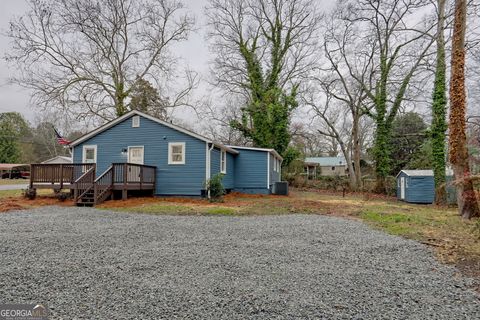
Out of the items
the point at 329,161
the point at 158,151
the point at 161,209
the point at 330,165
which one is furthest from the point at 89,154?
the point at 329,161

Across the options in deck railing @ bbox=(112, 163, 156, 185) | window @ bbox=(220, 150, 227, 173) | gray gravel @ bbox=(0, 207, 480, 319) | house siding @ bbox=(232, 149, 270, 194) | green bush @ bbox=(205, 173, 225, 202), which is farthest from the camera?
house siding @ bbox=(232, 149, 270, 194)

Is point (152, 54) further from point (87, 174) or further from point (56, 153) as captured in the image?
point (56, 153)

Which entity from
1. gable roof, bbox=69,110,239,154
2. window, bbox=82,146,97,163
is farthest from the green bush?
window, bbox=82,146,97,163

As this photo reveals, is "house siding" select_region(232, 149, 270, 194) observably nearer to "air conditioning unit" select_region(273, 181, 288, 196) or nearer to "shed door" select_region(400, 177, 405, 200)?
"air conditioning unit" select_region(273, 181, 288, 196)

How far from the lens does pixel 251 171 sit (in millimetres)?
18156

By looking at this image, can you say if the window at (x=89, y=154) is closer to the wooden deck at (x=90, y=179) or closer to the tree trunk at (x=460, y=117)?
the wooden deck at (x=90, y=179)

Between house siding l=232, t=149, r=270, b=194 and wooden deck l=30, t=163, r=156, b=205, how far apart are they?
6.38 m

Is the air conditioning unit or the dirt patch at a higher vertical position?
the air conditioning unit

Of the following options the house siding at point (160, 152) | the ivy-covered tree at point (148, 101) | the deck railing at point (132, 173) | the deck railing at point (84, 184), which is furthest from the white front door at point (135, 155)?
the ivy-covered tree at point (148, 101)

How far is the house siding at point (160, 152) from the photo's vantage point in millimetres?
13641

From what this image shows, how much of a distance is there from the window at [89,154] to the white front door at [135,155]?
2008 mm

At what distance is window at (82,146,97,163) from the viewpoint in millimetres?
14828

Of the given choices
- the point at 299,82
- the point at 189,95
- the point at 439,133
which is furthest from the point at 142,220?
the point at 299,82

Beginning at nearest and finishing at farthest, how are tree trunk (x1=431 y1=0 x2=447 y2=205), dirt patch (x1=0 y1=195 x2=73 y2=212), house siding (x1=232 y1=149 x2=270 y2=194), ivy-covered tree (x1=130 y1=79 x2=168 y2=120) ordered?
1. dirt patch (x1=0 y1=195 x2=73 y2=212)
2. tree trunk (x1=431 y1=0 x2=447 y2=205)
3. house siding (x1=232 y1=149 x2=270 y2=194)
4. ivy-covered tree (x1=130 y1=79 x2=168 y2=120)
